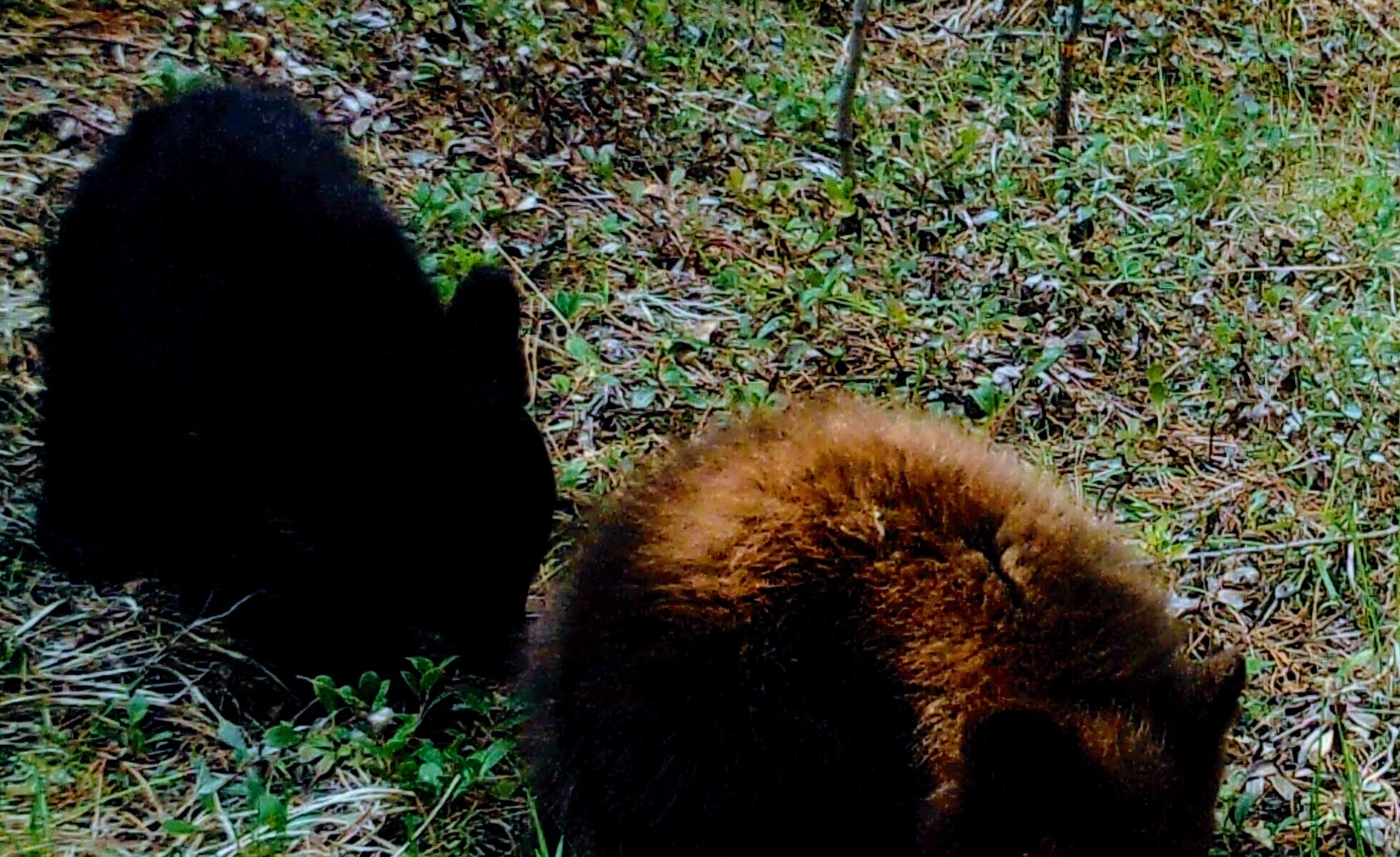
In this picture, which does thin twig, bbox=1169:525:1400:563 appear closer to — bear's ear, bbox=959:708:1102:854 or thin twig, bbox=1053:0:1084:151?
bear's ear, bbox=959:708:1102:854

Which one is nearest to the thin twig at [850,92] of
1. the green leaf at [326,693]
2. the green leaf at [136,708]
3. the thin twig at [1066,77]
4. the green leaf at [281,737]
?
the thin twig at [1066,77]

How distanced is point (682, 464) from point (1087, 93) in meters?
4.09

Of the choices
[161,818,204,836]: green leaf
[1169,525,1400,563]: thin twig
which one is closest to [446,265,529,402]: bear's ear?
[161,818,204,836]: green leaf

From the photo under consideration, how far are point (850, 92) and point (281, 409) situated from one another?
9.47 feet

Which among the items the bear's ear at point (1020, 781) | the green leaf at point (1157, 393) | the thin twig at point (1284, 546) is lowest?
the thin twig at point (1284, 546)

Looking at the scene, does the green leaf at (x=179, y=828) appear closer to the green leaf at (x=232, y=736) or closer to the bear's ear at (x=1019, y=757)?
the green leaf at (x=232, y=736)

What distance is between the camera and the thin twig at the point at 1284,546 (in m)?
4.05

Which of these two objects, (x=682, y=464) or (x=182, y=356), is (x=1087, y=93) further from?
(x=182, y=356)

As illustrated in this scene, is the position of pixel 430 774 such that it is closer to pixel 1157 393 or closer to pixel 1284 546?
pixel 1284 546

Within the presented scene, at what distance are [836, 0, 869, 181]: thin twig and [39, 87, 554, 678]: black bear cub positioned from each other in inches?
86.4

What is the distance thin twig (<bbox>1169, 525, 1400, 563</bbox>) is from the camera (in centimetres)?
405

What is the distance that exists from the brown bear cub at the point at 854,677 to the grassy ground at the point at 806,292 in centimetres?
51

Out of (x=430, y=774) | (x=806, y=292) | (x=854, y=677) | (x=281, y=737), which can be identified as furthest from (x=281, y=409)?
(x=806, y=292)

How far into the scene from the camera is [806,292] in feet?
16.2
